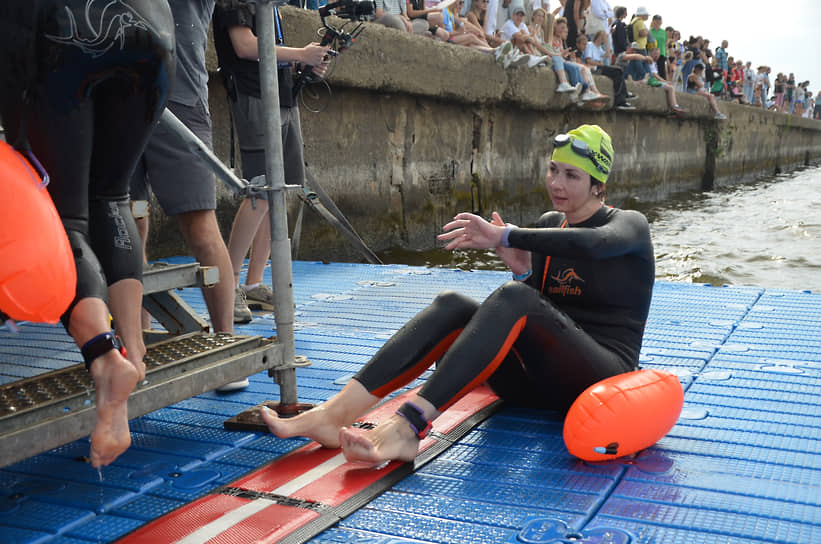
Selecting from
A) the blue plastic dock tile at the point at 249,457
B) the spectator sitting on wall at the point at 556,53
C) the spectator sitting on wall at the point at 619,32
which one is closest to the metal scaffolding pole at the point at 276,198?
the blue plastic dock tile at the point at 249,457

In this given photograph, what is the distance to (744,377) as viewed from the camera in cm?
320

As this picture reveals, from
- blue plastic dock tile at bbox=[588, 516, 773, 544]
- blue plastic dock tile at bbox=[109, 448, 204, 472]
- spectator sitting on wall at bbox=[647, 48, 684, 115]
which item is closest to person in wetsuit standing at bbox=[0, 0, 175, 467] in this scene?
blue plastic dock tile at bbox=[109, 448, 204, 472]

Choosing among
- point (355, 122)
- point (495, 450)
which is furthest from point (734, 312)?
point (355, 122)

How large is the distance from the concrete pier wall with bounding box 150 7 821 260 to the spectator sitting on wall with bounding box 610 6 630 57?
2.13 m

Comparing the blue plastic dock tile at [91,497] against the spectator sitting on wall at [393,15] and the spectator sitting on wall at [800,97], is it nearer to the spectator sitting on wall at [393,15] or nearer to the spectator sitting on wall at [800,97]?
the spectator sitting on wall at [393,15]

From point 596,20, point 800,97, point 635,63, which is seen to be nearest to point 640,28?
point 635,63

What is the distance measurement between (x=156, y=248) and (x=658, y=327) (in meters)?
3.79

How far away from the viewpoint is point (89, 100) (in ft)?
5.70

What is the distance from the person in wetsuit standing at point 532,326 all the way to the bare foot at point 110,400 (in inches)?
30.4

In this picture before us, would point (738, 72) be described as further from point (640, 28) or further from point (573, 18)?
point (573, 18)

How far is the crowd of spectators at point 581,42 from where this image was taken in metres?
10.2

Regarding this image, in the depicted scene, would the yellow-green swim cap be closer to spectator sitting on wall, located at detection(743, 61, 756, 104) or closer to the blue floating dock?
the blue floating dock

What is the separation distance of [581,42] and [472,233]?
12801 mm

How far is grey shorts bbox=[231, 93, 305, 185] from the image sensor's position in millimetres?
4320
